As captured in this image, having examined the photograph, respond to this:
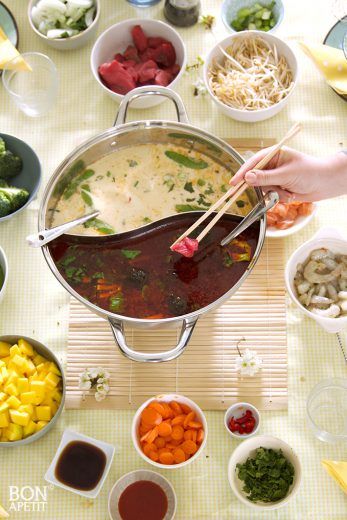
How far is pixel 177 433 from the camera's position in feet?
9.18

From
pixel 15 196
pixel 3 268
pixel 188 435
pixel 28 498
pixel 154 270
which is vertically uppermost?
pixel 15 196

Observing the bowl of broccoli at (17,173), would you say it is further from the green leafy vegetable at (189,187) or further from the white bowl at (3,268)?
the green leafy vegetable at (189,187)

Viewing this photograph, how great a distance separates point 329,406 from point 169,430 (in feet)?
2.39

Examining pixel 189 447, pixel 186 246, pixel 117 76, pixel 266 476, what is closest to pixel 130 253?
pixel 186 246

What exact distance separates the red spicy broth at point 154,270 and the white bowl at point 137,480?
69 cm

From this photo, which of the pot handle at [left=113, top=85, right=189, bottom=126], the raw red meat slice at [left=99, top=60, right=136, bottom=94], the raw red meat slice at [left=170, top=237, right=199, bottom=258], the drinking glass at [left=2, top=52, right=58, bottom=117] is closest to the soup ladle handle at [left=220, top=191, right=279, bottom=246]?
the raw red meat slice at [left=170, top=237, right=199, bottom=258]

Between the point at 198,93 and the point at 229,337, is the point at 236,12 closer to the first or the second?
the point at 198,93

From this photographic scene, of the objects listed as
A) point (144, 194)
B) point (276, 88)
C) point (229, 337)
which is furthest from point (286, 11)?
point (229, 337)

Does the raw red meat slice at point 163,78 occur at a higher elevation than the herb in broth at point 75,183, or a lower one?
higher

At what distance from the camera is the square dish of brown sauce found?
2789 millimetres

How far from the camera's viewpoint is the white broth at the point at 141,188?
2.86 metres

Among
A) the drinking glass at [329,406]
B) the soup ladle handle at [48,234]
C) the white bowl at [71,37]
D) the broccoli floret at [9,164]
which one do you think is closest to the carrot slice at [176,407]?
the drinking glass at [329,406]

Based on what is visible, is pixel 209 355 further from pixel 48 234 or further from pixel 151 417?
pixel 48 234

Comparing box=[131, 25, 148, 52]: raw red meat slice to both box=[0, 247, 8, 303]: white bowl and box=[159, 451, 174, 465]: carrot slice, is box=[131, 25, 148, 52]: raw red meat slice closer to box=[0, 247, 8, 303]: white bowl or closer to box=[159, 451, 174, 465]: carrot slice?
box=[0, 247, 8, 303]: white bowl
